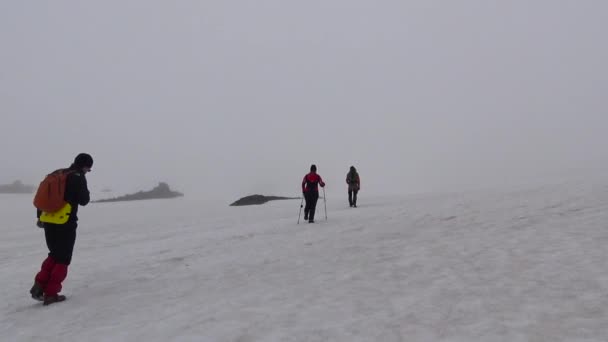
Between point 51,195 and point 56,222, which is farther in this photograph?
point 56,222

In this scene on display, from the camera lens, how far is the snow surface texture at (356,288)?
188 inches

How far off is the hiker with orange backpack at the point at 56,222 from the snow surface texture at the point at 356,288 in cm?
40

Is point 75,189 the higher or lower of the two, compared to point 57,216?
higher

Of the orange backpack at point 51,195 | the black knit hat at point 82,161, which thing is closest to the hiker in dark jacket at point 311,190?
the black knit hat at point 82,161

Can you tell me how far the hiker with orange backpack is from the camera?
733cm

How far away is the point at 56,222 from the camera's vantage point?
7441mm

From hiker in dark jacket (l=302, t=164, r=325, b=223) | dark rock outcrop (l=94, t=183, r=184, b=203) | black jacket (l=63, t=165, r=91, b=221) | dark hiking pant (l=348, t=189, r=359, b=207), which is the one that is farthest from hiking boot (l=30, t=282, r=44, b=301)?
dark rock outcrop (l=94, t=183, r=184, b=203)

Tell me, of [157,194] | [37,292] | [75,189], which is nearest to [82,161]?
[75,189]

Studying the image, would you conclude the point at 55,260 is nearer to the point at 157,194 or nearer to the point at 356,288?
the point at 356,288

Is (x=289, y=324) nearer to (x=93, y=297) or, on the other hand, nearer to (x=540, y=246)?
(x=93, y=297)

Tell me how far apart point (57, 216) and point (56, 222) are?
0.11m

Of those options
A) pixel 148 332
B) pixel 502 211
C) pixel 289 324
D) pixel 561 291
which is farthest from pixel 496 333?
pixel 502 211

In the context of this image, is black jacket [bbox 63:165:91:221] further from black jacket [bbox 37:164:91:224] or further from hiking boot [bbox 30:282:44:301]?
hiking boot [bbox 30:282:44:301]

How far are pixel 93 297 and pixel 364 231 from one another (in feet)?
25.9
